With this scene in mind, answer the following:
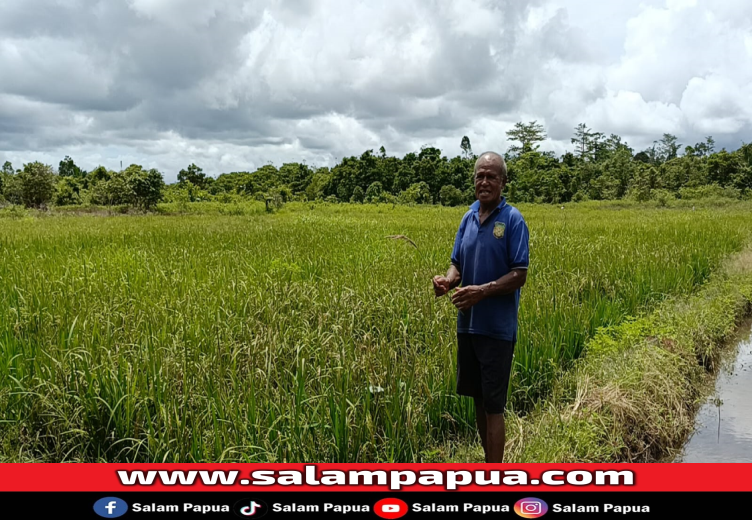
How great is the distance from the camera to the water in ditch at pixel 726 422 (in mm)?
3305

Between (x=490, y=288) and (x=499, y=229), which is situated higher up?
(x=499, y=229)

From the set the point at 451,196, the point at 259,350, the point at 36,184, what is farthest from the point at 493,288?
the point at 451,196

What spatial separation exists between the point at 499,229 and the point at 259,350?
1968 millimetres

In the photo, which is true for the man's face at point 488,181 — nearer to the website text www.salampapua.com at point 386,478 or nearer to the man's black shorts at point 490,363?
the man's black shorts at point 490,363

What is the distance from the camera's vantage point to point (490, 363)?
6.97ft

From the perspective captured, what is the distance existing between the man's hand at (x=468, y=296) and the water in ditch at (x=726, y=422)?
2275 mm

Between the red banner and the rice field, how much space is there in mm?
291

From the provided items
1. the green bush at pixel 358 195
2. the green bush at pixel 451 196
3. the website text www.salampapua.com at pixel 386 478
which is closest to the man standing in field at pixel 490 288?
the website text www.salampapua.com at pixel 386 478

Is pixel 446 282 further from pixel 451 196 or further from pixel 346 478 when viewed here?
pixel 451 196

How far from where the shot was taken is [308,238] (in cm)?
1000

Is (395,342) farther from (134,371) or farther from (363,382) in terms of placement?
(134,371)
